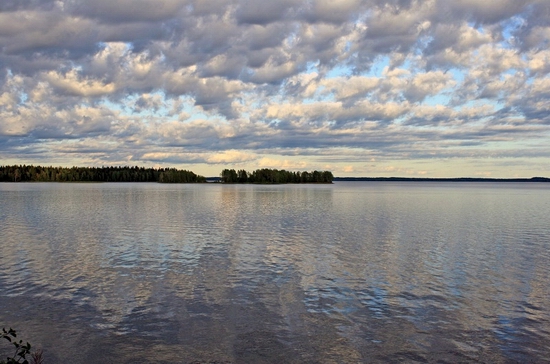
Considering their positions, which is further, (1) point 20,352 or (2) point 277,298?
(2) point 277,298

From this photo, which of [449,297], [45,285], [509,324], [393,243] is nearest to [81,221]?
[45,285]

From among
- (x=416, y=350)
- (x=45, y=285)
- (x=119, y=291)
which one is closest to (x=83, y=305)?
(x=119, y=291)

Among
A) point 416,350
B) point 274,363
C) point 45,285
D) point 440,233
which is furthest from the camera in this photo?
point 440,233

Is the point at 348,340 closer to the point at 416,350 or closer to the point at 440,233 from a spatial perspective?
the point at 416,350

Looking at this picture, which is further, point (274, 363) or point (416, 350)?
point (416, 350)

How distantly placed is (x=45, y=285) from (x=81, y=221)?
32606 mm

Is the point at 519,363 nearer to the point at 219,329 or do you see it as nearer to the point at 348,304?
the point at 348,304

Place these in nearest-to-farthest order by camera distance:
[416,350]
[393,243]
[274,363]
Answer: [274,363] → [416,350] → [393,243]

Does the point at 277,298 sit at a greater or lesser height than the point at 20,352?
lesser

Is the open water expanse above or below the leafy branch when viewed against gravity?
below

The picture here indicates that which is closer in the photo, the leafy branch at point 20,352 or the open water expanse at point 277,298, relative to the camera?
the leafy branch at point 20,352

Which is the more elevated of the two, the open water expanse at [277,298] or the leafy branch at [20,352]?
the leafy branch at [20,352]

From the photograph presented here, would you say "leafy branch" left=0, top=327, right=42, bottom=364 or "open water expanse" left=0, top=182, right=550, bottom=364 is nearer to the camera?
"leafy branch" left=0, top=327, right=42, bottom=364

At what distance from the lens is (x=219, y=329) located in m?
16.9
